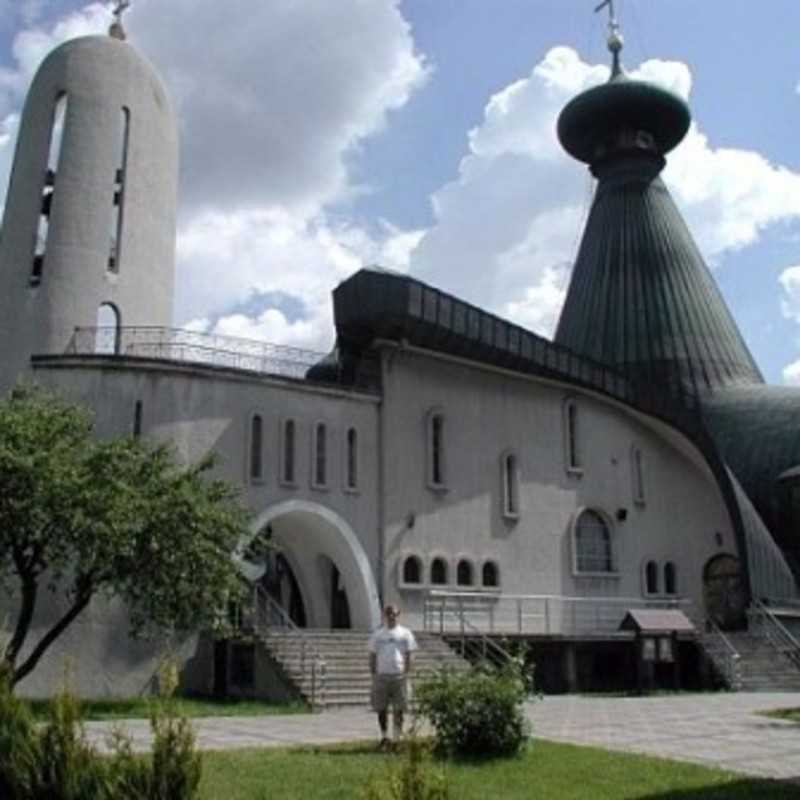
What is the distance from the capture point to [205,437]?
21.8 metres

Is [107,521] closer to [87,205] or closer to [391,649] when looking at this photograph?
[391,649]

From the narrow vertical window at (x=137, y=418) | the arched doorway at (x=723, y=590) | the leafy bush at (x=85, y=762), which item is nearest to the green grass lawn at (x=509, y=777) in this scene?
the leafy bush at (x=85, y=762)

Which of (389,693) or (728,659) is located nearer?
(389,693)

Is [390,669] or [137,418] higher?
[137,418]

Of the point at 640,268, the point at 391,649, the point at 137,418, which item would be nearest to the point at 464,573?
the point at 137,418

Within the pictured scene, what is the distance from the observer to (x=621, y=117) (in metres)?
42.1

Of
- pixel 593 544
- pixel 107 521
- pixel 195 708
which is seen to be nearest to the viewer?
pixel 107 521

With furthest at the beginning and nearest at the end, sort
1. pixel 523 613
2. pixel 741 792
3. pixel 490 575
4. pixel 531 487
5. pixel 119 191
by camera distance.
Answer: pixel 531 487 < pixel 523 613 < pixel 490 575 < pixel 119 191 < pixel 741 792

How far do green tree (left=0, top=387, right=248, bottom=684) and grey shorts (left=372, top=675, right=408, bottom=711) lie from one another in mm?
6191

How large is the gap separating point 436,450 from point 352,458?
2595mm

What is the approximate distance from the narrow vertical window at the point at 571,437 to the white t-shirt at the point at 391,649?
17.4 m

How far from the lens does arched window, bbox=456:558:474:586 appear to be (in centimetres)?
2528

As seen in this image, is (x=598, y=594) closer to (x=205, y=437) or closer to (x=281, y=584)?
(x=281, y=584)

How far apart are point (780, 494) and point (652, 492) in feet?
17.5
